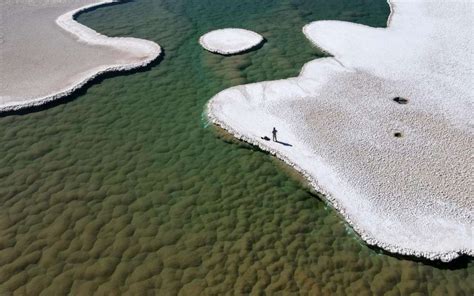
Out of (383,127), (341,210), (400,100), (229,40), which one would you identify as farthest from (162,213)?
(229,40)

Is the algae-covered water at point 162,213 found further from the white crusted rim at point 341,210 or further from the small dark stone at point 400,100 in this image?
the small dark stone at point 400,100

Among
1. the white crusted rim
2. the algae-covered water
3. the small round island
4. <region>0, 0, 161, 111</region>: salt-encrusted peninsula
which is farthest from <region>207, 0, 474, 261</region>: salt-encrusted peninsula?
<region>0, 0, 161, 111</region>: salt-encrusted peninsula

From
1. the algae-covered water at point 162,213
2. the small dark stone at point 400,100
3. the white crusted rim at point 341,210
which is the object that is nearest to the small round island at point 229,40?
the algae-covered water at point 162,213

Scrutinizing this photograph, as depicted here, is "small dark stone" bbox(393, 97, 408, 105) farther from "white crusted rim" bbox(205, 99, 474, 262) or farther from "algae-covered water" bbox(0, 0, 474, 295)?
"white crusted rim" bbox(205, 99, 474, 262)

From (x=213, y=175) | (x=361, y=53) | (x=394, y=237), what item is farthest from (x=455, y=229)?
(x=361, y=53)

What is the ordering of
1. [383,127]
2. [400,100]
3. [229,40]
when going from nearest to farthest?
[383,127] < [400,100] < [229,40]

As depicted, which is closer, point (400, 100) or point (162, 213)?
point (162, 213)

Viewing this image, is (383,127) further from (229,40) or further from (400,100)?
(229,40)
